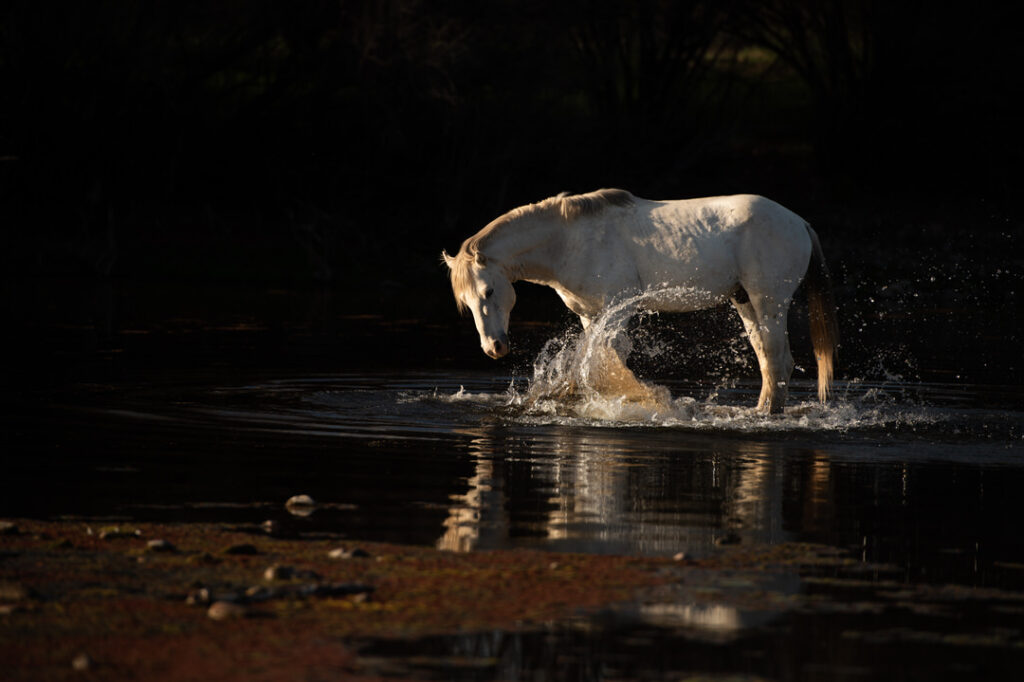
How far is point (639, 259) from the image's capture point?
1111cm

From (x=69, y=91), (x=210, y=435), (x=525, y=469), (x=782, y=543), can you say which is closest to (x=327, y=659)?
(x=782, y=543)

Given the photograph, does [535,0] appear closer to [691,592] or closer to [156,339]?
[156,339]

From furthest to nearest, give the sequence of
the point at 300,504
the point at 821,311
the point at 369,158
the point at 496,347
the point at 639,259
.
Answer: the point at 369,158 → the point at 821,311 → the point at 639,259 → the point at 496,347 → the point at 300,504

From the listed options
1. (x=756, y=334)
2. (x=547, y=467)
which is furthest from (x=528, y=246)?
(x=547, y=467)

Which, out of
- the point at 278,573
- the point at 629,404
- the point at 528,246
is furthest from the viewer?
the point at 528,246

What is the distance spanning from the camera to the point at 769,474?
8.02m

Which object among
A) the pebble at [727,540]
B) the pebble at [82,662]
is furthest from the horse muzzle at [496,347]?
the pebble at [82,662]

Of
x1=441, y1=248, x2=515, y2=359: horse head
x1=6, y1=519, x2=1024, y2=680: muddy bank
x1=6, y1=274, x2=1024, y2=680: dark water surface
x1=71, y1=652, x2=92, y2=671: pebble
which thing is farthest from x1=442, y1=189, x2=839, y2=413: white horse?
x1=71, y1=652, x2=92, y2=671: pebble

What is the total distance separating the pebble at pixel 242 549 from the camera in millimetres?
5734

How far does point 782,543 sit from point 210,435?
416cm

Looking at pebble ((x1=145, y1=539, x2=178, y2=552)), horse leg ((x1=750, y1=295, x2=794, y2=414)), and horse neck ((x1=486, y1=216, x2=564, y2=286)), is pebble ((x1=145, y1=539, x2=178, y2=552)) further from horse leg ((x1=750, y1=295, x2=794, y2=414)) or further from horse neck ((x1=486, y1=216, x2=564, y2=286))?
horse leg ((x1=750, y1=295, x2=794, y2=414))

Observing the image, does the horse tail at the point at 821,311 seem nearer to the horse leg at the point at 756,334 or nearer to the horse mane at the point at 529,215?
the horse leg at the point at 756,334

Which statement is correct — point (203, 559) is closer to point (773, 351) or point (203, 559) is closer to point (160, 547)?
point (160, 547)

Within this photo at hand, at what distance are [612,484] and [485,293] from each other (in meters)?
3.46
